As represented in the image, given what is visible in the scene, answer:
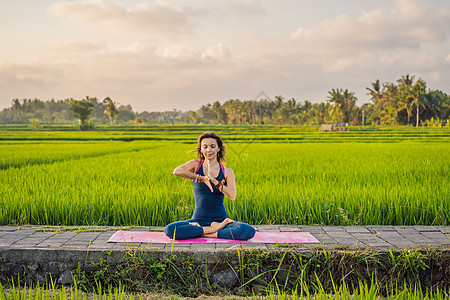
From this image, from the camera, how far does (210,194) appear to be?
3.15 meters

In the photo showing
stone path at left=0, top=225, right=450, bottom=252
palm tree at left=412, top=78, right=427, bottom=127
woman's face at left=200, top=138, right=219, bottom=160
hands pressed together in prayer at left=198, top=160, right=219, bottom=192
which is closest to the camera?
stone path at left=0, top=225, right=450, bottom=252

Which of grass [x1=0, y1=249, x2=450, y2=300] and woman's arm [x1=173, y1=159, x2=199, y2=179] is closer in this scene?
grass [x1=0, y1=249, x2=450, y2=300]

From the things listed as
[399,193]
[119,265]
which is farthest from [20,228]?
[399,193]

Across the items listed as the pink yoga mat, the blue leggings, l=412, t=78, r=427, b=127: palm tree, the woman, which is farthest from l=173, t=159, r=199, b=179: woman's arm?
l=412, t=78, r=427, b=127: palm tree

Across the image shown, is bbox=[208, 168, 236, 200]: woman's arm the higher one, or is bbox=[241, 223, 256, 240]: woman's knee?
bbox=[208, 168, 236, 200]: woman's arm

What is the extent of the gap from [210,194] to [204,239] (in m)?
0.35

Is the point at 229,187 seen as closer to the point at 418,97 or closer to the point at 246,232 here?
the point at 246,232

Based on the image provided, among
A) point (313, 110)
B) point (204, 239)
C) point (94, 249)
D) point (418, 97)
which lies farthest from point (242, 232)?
point (313, 110)

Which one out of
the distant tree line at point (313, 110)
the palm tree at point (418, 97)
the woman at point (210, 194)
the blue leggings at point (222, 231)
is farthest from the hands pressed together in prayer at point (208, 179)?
the palm tree at point (418, 97)

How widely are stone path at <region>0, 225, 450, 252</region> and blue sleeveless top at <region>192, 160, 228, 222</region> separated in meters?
0.31

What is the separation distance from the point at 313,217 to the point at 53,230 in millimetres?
2421

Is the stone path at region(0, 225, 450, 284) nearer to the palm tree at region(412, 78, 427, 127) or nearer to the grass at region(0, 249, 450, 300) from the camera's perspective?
the grass at region(0, 249, 450, 300)

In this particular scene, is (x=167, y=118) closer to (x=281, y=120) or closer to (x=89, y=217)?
(x=281, y=120)

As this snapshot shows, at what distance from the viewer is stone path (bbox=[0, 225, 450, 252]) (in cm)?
286
